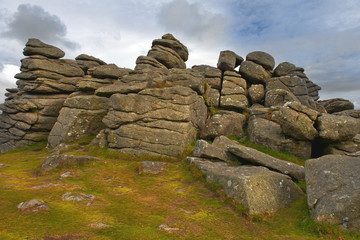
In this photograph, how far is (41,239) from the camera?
7.82m

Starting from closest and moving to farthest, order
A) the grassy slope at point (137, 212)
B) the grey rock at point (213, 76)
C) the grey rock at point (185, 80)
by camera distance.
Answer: the grassy slope at point (137, 212) < the grey rock at point (185, 80) < the grey rock at point (213, 76)

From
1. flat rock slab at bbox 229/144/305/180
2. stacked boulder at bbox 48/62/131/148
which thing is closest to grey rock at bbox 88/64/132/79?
stacked boulder at bbox 48/62/131/148

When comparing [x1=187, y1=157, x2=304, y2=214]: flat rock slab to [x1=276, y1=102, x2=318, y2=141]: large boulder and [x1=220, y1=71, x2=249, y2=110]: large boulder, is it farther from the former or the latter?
[x1=220, y1=71, x2=249, y2=110]: large boulder

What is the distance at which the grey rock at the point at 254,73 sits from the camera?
3631cm

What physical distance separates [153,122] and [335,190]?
16845 millimetres

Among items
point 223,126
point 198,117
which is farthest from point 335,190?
point 198,117

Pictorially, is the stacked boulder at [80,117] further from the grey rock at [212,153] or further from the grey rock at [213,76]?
the grey rock at [213,76]

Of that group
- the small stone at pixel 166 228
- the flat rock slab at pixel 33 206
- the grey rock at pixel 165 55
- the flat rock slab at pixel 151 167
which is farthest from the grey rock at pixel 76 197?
the grey rock at pixel 165 55

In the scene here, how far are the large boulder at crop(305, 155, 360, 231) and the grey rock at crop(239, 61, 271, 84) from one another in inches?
1005

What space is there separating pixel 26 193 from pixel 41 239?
19.8 feet

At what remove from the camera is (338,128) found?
1989 centimetres

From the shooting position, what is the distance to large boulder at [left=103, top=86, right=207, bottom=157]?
2166cm

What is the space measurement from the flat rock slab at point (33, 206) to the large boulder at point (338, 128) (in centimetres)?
2344

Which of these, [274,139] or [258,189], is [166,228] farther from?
[274,139]
